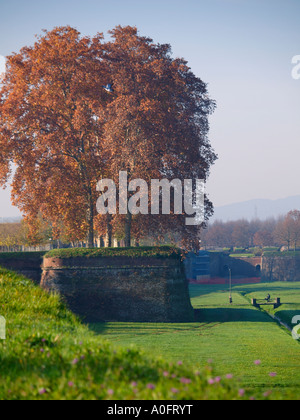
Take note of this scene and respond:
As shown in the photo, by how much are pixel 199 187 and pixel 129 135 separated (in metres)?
6.20

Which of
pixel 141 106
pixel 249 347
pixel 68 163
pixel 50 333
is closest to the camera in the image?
pixel 50 333

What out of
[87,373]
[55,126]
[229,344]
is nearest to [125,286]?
[229,344]

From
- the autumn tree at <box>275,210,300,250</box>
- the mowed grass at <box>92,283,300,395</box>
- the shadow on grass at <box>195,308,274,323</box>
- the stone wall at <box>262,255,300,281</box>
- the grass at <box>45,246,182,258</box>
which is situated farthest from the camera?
the autumn tree at <box>275,210,300,250</box>

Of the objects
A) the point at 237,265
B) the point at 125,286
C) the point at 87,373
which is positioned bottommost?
the point at 237,265

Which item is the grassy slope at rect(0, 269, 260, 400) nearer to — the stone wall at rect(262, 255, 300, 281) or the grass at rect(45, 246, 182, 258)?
the grass at rect(45, 246, 182, 258)

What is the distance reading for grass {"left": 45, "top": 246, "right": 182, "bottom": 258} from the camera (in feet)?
111

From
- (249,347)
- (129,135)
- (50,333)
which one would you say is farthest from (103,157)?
(50,333)

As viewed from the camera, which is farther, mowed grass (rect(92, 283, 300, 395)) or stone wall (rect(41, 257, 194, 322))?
stone wall (rect(41, 257, 194, 322))

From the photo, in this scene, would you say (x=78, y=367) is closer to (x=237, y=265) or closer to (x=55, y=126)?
(x=55, y=126)

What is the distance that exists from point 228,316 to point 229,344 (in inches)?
470

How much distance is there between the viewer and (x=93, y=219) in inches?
1483

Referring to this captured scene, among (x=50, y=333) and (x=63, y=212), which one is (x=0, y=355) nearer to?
(x=50, y=333)

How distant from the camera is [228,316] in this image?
40500 mm

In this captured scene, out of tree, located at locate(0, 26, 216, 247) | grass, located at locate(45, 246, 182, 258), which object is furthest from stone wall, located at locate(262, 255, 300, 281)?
grass, located at locate(45, 246, 182, 258)
